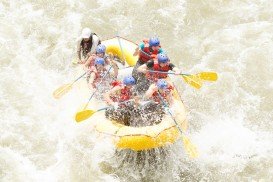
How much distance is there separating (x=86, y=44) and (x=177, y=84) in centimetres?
183

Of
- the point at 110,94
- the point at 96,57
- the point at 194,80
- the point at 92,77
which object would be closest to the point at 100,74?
the point at 92,77

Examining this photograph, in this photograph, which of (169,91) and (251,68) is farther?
(251,68)

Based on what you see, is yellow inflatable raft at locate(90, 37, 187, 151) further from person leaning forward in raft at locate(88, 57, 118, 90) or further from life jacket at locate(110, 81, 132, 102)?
person leaning forward in raft at locate(88, 57, 118, 90)

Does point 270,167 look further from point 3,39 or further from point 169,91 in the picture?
point 3,39

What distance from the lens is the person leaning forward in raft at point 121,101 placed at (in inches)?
270

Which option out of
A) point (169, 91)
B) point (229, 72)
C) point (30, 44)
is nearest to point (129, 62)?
point (169, 91)

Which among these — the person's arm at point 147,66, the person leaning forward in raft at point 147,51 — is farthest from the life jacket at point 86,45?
the person's arm at point 147,66

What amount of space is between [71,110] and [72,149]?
0.77 metres

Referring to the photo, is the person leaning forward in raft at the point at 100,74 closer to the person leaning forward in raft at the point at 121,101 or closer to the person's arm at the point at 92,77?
the person's arm at the point at 92,77

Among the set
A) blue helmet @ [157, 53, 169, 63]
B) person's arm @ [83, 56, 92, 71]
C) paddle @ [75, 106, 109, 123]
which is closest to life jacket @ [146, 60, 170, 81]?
blue helmet @ [157, 53, 169, 63]

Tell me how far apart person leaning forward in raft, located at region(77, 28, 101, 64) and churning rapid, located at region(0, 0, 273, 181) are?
66 cm

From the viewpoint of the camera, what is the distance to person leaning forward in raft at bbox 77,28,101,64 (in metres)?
7.96

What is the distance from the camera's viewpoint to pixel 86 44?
26.3 ft

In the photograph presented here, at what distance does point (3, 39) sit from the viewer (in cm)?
980
